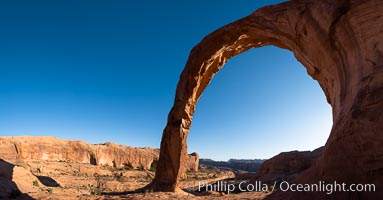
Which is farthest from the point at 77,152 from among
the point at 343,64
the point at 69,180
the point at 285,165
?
the point at 343,64

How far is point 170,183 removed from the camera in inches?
577

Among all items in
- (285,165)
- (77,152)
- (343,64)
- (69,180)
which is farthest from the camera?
(77,152)

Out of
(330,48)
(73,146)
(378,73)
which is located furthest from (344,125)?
(73,146)

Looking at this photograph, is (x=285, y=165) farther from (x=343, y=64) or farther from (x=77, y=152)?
(x=77, y=152)

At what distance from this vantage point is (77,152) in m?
54.4

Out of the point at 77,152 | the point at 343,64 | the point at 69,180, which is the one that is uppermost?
the point at 343,64

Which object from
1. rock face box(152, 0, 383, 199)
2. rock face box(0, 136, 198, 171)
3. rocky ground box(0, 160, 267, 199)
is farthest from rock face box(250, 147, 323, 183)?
rock face box(0, 136, 198, 171)

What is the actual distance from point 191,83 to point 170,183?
5.98m

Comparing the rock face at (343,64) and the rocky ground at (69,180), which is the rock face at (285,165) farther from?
the rock face at (343,64)

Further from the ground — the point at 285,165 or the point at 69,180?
the point at 285,165

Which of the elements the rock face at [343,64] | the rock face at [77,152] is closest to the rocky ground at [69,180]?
the rock face at [77,152]

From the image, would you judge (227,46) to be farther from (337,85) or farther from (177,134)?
(337,85)

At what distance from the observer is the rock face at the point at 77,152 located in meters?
42.6

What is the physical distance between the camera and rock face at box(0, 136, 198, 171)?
42.6 m
